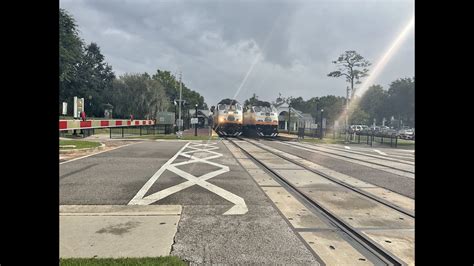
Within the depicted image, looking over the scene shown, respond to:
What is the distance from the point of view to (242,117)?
99.9ft

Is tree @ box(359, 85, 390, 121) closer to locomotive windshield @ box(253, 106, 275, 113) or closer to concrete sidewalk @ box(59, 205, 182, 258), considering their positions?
locomotive windshield @ box(253, 106, 275, 113)

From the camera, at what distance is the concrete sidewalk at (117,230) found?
310cm

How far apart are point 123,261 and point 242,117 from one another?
27843 millimetres

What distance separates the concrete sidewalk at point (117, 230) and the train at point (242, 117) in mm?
24273

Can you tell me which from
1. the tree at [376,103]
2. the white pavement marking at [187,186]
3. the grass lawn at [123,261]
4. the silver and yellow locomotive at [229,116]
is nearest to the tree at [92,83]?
the silver and yellow locomotive at [229,116]

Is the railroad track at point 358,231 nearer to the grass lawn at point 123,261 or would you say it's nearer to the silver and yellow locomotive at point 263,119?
the grass lawn at point 123,261

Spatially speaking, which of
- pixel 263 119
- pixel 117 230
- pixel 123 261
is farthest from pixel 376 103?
pixel 123 261

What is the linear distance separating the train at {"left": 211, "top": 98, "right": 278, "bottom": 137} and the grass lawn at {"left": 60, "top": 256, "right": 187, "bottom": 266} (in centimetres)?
2601

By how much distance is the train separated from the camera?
28906 mm

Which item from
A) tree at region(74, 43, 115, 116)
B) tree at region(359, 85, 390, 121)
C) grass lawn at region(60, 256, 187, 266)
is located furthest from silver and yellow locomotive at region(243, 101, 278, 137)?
tree at region(359, 85, 390, 121)
